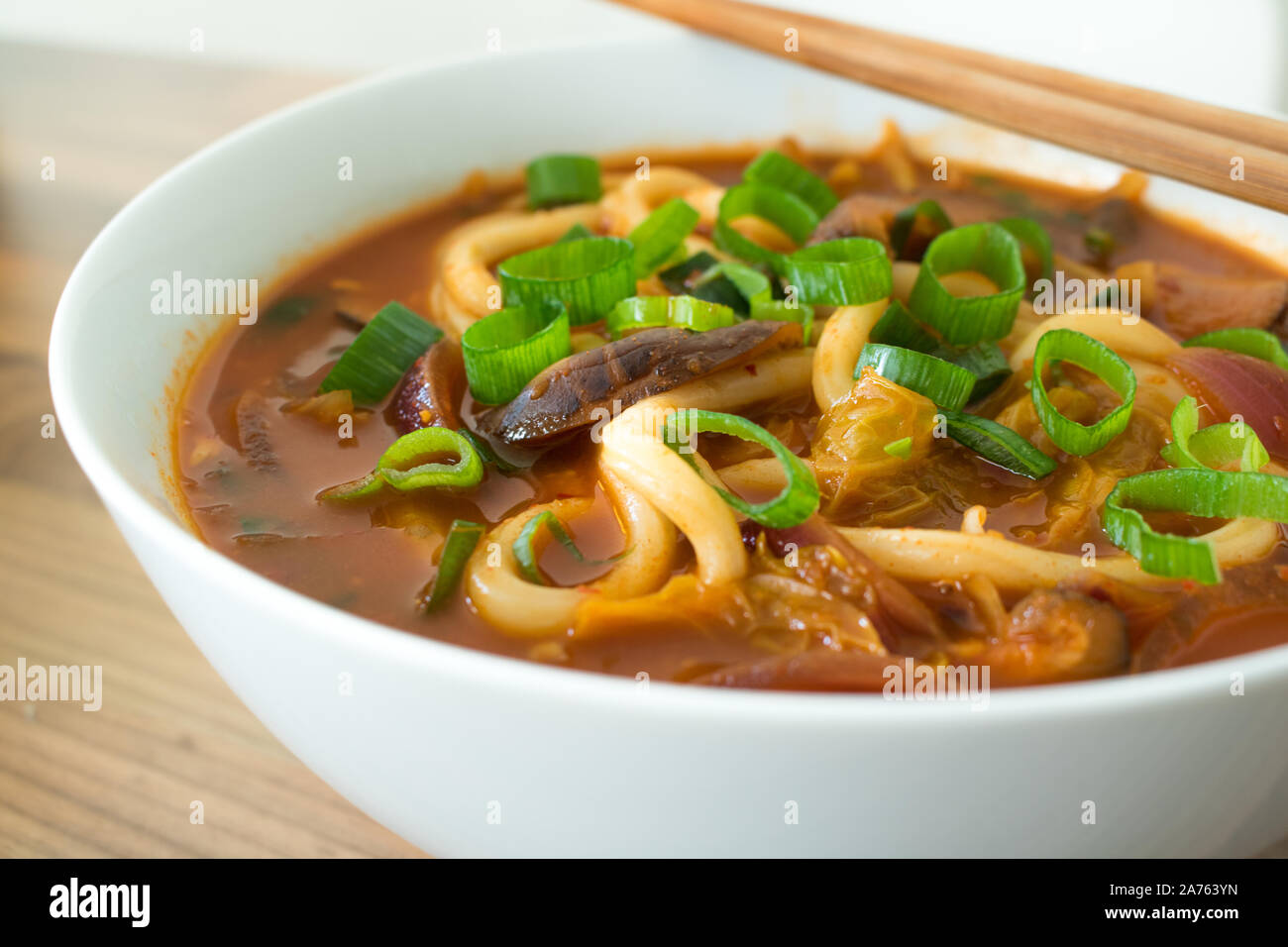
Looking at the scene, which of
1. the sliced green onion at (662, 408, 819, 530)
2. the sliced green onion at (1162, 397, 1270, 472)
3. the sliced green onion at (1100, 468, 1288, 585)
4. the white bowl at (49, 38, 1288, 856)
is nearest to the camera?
the white bowl at (49, 38, 1288, 856)

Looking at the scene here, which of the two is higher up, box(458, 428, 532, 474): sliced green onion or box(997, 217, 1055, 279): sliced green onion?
box(997, 217, 1055, 279): sliced green onion

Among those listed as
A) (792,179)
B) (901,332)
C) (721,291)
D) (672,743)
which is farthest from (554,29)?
(672,743)

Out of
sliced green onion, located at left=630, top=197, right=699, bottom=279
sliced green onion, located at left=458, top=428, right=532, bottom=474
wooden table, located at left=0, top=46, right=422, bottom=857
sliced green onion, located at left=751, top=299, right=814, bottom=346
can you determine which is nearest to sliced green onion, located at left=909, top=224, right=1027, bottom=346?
sliced green onion, located at left=751, top=299, right=814, bottom=346

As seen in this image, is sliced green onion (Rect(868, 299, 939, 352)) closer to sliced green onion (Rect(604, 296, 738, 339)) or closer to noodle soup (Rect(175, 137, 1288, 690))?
noodle soup (Rect(175, 137, 1288, 690))

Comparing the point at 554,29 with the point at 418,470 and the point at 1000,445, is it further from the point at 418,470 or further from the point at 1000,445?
the point at 1000,445

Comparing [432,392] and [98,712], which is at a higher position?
[432,392]

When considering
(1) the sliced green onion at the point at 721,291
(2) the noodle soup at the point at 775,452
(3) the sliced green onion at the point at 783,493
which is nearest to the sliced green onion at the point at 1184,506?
(2) the noodle soup at the point at 775,452

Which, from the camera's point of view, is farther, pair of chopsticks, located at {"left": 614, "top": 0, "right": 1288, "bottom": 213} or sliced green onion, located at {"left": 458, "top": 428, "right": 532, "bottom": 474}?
pair of chopsticks, located at {"left": 614, "top": 0, "right": 1288, "bottom": 213}
